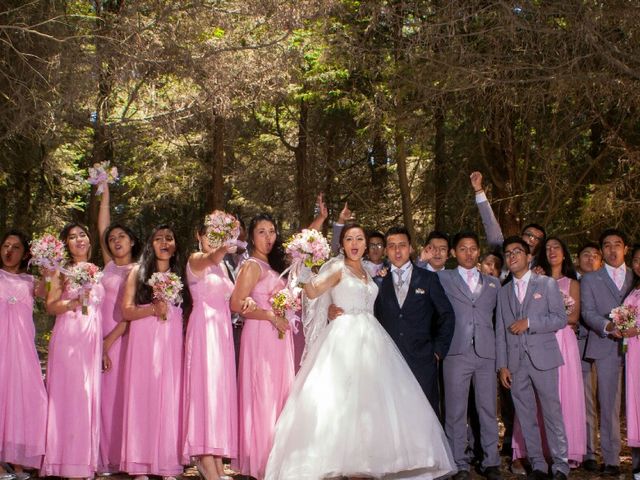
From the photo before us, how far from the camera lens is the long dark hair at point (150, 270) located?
8.03 metres

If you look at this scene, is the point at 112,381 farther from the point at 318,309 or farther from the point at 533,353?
the point at 533,353

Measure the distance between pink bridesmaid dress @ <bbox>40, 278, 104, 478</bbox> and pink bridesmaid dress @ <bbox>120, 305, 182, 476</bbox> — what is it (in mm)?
295

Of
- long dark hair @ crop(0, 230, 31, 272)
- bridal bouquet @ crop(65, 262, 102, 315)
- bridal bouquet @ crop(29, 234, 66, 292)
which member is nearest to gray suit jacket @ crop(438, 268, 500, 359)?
bridal bouquet @ crop(65, 262, 102, 315)

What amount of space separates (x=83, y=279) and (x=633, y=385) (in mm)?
5417

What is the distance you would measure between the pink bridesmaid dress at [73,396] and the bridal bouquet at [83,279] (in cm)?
10

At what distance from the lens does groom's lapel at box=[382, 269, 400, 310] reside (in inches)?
324

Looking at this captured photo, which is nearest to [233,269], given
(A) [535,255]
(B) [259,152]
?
(A) [535,255]

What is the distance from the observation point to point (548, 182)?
1584 centimetres

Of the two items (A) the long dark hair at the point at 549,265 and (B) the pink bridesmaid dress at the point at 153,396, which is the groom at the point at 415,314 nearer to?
(A) the long dark hair at the point at 549,265

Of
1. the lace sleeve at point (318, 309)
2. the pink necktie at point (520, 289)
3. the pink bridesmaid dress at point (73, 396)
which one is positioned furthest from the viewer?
the pink necktie at point (520, 289)

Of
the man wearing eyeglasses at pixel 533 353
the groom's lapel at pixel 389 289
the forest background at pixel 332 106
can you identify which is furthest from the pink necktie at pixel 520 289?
the forest background at pixel 332 106

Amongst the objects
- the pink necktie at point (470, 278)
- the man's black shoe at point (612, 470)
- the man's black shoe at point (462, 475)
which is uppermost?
the pink necktie at point (470, 278)

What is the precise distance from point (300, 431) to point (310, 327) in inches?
46.3

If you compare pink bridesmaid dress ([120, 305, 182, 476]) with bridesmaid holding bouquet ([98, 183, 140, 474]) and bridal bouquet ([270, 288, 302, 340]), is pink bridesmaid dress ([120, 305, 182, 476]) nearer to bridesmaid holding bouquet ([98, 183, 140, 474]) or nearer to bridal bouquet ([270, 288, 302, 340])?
bridesmaid holding bouquet ([98, 183, 140, 474])
